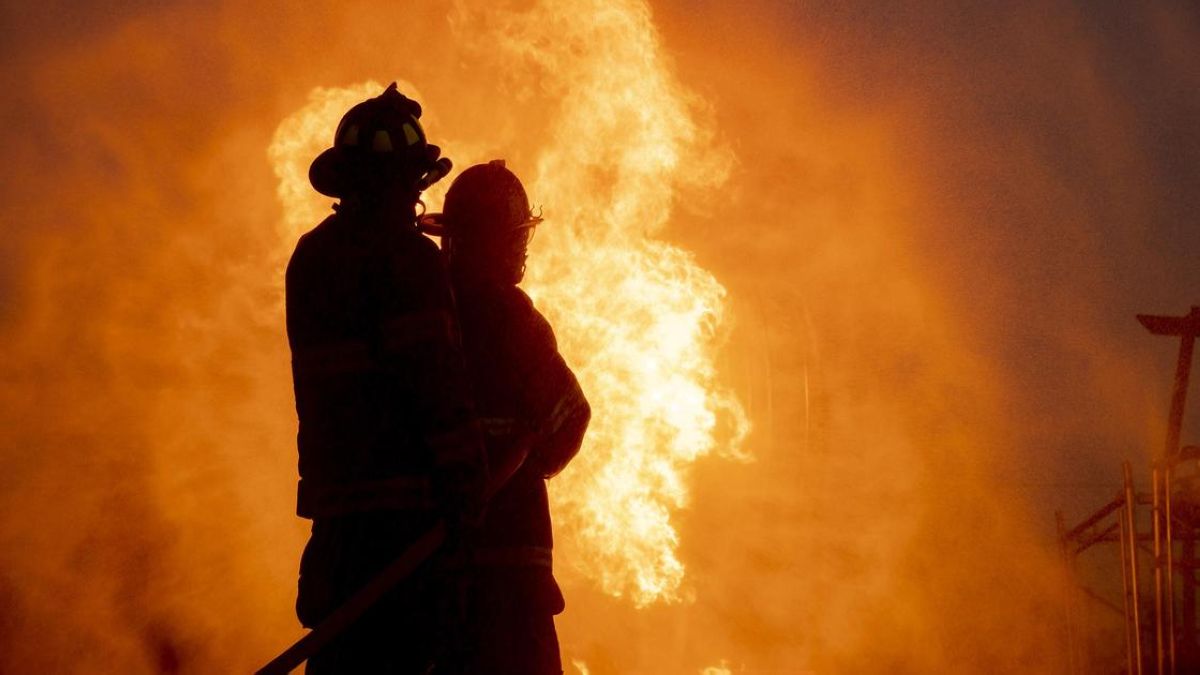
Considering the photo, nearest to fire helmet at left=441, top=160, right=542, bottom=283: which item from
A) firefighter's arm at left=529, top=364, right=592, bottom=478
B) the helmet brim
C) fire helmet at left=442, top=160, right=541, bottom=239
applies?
fire helmet at left=442, top=160, right=541, bottom=239

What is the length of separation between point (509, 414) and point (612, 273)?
17.5 ft

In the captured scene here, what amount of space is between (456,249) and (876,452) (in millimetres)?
13969

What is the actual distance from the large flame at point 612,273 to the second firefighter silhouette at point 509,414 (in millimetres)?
4508

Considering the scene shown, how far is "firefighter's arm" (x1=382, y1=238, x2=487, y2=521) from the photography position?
269 centimetres

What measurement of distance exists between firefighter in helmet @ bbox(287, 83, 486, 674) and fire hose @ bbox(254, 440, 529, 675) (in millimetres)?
70

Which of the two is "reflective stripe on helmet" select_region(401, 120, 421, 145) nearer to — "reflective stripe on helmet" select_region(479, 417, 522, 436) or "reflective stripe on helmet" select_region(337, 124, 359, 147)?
"reflective stripe on helmet" select_region(337, 124, 359, 147)

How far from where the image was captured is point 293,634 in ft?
31.7

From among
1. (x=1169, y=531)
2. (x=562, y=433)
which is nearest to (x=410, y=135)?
(x=562, y=433)

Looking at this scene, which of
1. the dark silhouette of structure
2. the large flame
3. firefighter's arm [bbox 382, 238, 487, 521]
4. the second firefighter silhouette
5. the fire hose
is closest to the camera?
the fire hose

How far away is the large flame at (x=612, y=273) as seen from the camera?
26.6 ft

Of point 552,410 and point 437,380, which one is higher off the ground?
point 552,410

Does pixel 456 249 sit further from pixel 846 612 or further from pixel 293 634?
pixel 846 612

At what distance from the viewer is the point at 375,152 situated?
9.59ft

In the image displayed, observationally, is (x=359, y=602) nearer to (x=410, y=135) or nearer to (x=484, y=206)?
(x=410, y=135)
